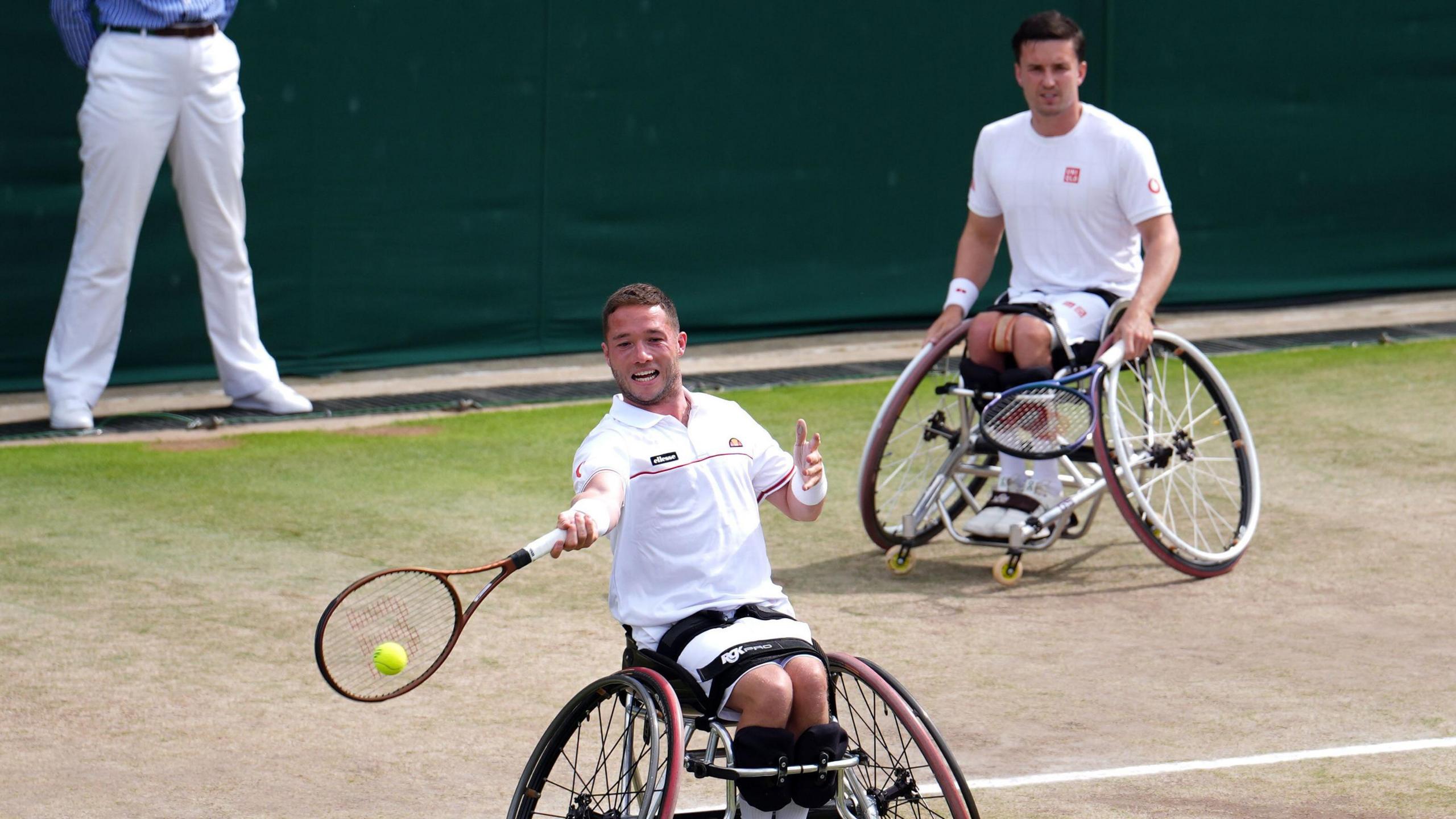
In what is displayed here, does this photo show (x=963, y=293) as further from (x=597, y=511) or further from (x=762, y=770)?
(x=762, y=770)

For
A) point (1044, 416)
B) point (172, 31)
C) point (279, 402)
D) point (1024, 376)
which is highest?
point (172, 31)

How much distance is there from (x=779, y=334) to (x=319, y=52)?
2776mm

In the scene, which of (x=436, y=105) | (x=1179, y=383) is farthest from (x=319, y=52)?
(x=1179, y=383)

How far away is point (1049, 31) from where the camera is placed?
6512 millimetres

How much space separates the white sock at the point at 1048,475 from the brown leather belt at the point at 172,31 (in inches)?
154

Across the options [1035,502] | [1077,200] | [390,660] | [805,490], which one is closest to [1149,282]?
[1077,200]

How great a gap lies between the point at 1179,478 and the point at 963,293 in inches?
51.3

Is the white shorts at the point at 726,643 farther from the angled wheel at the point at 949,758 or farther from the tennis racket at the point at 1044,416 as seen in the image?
the tennis racket at the point at 1044,416

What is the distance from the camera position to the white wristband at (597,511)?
3.88 m

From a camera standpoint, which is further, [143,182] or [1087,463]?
[143,182]

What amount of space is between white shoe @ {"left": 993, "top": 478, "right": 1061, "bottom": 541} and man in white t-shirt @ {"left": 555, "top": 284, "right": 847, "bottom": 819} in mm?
2236

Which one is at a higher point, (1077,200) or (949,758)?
(1077,200)

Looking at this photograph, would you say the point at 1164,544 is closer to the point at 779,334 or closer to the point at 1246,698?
the point at 1246,698

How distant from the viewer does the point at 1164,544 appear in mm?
6387
